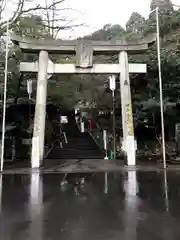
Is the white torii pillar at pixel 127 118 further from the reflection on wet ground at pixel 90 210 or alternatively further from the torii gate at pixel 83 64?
the reflection on wet ground at pixel 90 210

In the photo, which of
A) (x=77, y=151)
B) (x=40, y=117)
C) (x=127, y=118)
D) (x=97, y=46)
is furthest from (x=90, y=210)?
(x=77, y=151)

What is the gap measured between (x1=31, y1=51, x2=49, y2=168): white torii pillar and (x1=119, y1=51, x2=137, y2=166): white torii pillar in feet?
14.3

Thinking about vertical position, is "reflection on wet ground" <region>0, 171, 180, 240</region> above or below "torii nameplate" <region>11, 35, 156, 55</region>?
below

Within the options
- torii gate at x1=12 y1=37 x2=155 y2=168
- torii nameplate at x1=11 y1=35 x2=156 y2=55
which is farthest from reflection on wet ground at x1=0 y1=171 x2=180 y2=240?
torii nameplate at x1=11 y1=35 x2=156 y2=55

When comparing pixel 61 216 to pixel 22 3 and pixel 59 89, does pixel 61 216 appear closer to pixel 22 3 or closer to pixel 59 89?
pixel 22 3

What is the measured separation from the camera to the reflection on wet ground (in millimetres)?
4527

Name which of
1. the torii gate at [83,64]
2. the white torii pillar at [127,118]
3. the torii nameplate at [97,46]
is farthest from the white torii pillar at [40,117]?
the white torii pillar at [127,118]

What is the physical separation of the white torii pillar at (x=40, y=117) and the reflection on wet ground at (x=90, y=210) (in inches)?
165

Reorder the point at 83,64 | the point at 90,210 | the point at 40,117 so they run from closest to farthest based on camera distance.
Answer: the point at 90,210 → the point at 40,117 → the point at 83,64

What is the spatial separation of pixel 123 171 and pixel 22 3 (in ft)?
40.3

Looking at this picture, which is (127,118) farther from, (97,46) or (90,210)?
(90,210)

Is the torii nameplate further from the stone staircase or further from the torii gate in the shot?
the stone staircase

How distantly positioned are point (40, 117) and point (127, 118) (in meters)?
4.70

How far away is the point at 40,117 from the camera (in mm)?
14711
